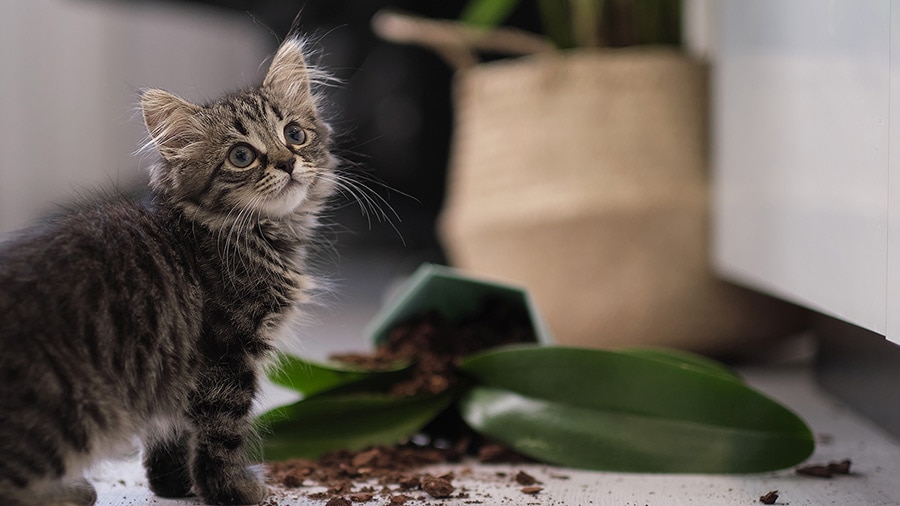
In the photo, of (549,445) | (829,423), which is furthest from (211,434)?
(829,423)

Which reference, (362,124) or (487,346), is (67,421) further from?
(362,124)

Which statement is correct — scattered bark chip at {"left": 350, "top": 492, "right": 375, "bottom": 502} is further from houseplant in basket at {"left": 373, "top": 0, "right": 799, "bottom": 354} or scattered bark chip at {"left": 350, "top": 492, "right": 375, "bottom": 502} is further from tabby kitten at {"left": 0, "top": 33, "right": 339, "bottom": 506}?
houseplant in basket at {"left": 373, "top": 0, "right": 799, "bottom": 354}

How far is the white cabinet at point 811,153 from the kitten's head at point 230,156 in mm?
695

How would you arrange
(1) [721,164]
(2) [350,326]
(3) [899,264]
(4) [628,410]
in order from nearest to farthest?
(3) [899,264] < (4) [628,410] < (1) [721,164] < (2) [350,326]

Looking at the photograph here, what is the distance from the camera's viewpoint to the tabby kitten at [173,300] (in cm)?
83

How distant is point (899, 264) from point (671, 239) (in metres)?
0.83

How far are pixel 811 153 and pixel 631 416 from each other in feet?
1.64

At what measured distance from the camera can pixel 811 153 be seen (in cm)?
127

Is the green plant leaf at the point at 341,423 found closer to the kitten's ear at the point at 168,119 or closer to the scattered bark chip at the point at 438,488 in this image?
the scattered bark chip at the point at 438,488

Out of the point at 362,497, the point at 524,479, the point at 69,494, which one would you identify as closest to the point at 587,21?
the point at 524,479

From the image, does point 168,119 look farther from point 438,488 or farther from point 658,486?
point 658,486

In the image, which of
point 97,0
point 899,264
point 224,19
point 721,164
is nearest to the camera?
point 899,264

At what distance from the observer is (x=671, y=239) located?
5.82 feet

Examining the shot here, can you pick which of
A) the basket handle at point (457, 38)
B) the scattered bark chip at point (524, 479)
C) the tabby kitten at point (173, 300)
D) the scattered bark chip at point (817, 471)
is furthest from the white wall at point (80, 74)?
the scattered bark chip at point (817, 471)
